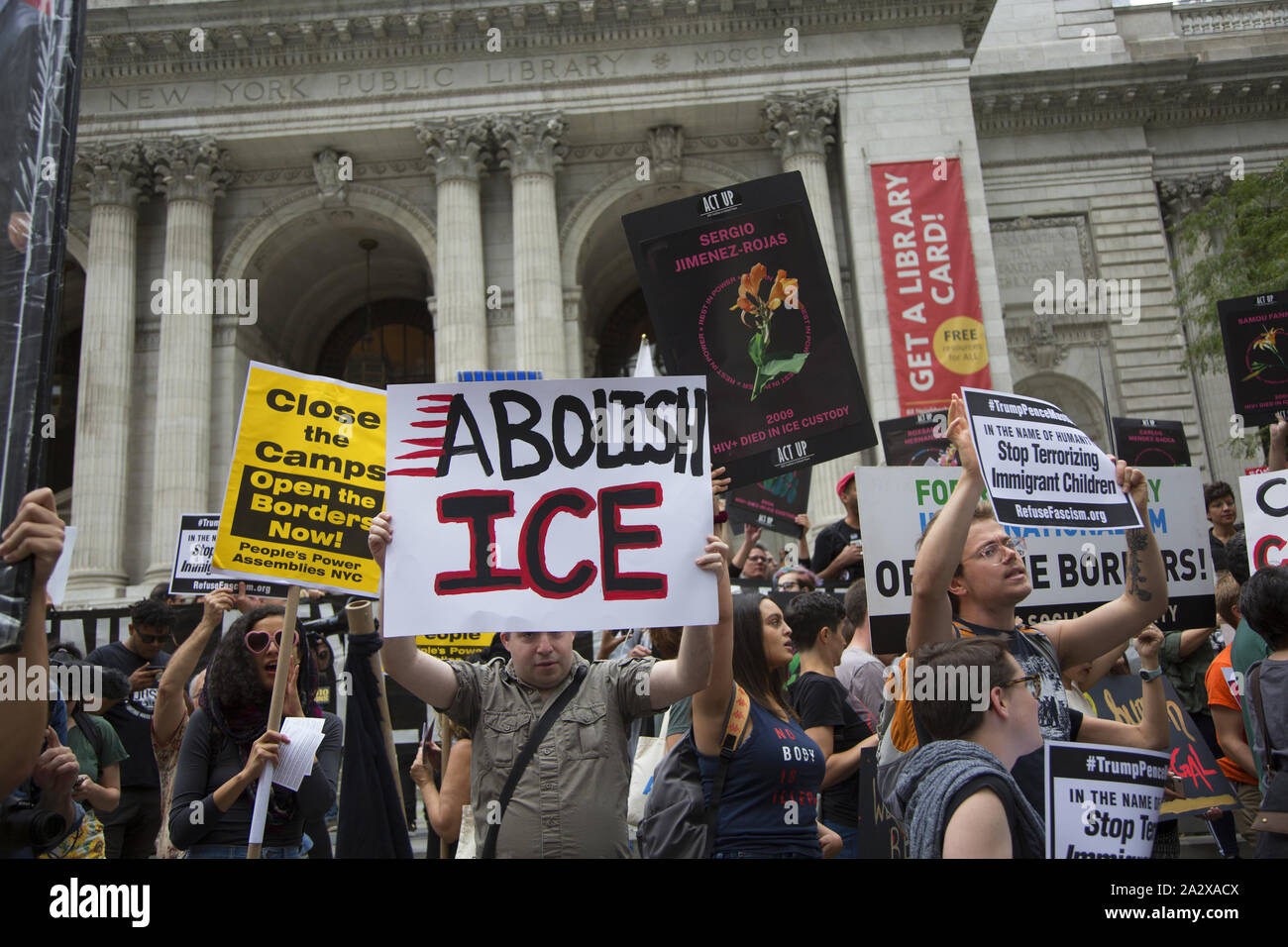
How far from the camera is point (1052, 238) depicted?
1043 inches

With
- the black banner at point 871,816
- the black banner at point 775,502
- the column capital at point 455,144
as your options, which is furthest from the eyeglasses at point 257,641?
the column capital at point 455,144

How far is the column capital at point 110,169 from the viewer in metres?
23.5

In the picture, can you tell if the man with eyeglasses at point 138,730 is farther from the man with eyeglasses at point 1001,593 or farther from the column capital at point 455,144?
the column capital at point 455,144

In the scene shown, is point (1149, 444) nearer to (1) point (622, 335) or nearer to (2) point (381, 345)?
(1) point (622, 335)

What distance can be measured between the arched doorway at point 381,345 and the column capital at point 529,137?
817cm

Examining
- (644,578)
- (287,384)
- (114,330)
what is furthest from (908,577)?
(114,330)

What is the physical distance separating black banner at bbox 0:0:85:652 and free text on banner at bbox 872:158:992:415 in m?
19.7

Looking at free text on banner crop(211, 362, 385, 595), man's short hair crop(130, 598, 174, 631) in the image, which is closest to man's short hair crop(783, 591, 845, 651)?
free text on banner crop(211, 362, 385, 595)

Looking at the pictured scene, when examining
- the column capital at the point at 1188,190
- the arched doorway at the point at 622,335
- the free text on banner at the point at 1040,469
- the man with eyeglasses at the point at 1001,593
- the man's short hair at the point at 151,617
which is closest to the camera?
the man with eyeglasses at the point at 1001,593

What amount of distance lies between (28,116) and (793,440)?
3787 mm

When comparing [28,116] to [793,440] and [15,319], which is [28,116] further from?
[793,440]
